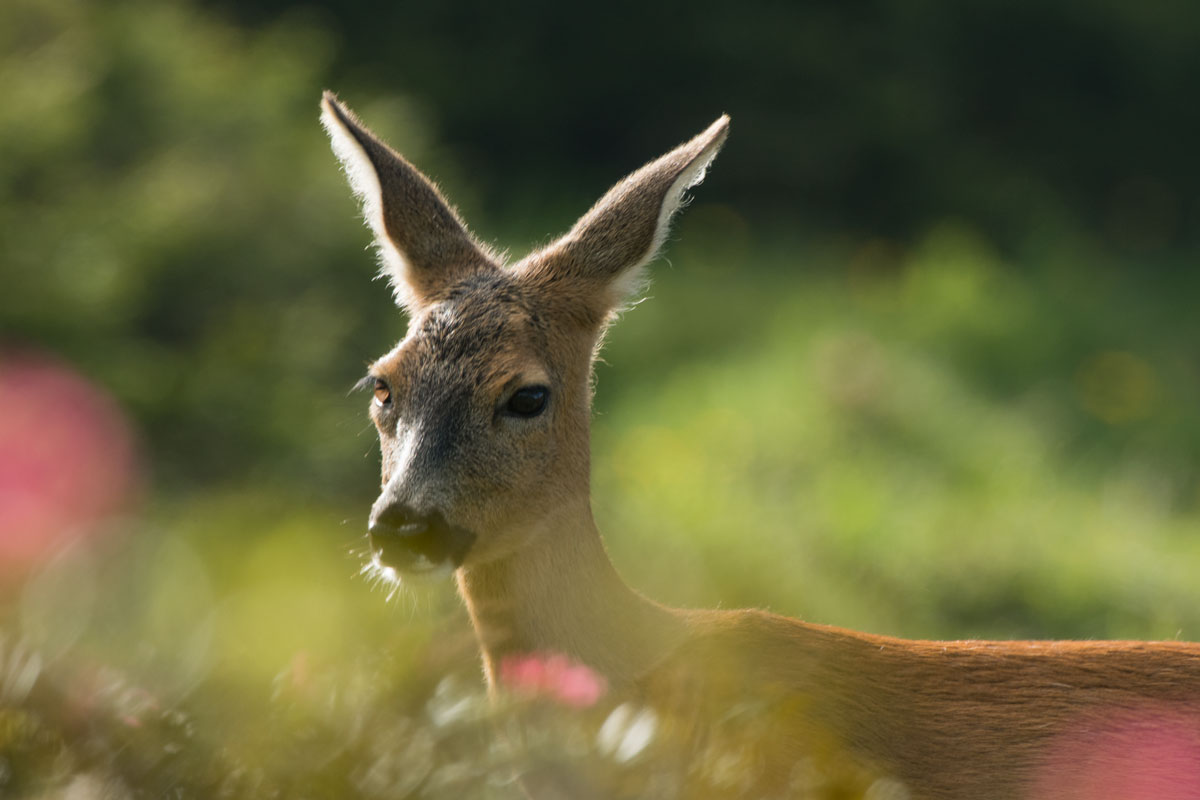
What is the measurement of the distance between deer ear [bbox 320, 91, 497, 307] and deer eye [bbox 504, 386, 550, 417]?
61cm

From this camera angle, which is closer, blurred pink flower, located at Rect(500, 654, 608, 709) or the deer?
blurred pink flower, located at Rect(500, 654, 608, 709)

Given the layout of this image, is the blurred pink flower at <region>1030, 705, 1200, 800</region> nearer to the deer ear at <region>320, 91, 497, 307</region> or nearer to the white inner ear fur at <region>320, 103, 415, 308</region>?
the deer ear at <region>320, 91, 497, 307</region>

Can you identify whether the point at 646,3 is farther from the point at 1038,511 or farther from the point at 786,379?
the point at 1038,511

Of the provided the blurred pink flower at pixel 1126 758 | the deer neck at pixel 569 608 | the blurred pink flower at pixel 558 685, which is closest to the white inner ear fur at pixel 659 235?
the deer neck at pixel 569 608

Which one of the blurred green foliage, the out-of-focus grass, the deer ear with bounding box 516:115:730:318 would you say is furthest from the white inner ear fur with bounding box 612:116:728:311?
the out-of-focus grass

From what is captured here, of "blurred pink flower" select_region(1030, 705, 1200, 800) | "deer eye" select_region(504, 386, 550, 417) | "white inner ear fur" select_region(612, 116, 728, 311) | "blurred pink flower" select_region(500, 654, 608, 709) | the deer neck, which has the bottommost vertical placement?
"blurred pink flower" select_region(500, 654, 608, 709)

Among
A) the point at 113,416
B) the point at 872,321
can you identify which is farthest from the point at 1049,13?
the point at 113,416

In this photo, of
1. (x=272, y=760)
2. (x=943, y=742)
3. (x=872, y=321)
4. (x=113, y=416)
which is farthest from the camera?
(x=872, y=321)

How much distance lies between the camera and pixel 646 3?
44.2ft

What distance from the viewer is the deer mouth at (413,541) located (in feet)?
10.1

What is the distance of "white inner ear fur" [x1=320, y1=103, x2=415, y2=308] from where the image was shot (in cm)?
394

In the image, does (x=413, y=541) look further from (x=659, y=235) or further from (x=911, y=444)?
(x=911, y=444)

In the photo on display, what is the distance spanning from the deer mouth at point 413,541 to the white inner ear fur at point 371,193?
1.03 meters

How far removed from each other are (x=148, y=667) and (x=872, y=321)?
10.5 metres
